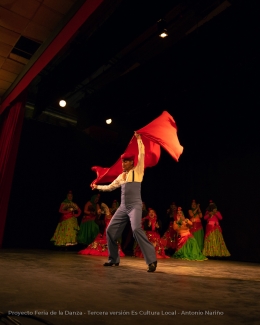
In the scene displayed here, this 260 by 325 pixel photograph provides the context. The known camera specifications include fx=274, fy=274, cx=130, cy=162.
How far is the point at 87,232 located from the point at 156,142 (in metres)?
3.48

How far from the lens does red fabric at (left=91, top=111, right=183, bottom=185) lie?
3107mm

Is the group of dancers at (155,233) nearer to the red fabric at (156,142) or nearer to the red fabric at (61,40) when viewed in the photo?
the red fabric at (156,142)

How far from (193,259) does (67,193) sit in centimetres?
321

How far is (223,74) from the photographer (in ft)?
13.2

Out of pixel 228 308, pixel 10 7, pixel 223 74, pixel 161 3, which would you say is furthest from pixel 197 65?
pixel 228 308

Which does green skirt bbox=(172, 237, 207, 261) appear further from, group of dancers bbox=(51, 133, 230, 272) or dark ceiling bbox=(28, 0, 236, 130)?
dark ceiling bbox=(28, 0, 236, 130)

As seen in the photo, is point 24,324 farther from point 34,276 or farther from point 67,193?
point 67,193

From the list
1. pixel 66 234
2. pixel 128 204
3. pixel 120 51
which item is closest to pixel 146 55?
pixel 120 51

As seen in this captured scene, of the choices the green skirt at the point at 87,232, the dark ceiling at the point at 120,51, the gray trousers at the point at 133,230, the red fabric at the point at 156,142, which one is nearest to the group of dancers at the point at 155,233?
the green skirt at the point at 87,232

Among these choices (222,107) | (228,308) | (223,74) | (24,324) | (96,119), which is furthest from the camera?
(96,119)

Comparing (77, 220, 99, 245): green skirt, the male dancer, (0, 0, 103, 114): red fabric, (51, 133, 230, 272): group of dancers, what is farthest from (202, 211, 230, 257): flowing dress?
(0, 0, 103, 114): red fabric

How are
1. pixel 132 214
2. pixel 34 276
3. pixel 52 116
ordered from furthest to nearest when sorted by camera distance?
pixel 52 116 < pixel 132 214 < pixel 34 276

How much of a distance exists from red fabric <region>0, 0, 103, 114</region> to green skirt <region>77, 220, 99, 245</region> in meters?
2.99

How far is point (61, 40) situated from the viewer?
142 inches
